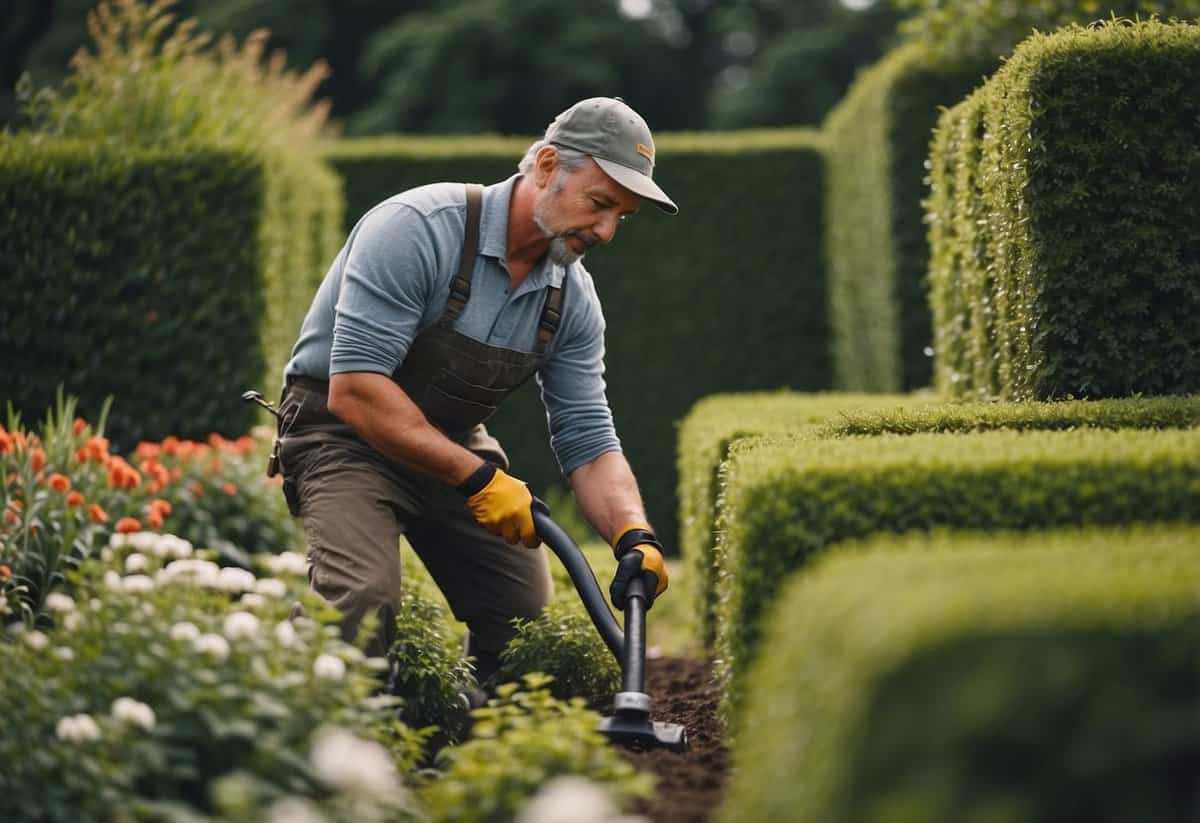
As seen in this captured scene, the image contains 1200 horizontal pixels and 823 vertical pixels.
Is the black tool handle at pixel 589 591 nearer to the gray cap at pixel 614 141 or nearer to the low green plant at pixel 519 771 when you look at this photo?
the low green plant at pixel 519 771

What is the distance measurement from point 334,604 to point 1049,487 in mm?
1877

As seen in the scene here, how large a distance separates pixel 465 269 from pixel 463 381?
0.35 meters

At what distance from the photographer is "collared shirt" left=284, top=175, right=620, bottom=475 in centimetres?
389

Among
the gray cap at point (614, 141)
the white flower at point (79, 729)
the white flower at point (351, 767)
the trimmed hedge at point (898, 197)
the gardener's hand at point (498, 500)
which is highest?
the trimmed hedge at point (898, 197)

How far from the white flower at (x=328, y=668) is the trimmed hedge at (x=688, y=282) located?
7.13 metres

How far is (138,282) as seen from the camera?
7.21 metres

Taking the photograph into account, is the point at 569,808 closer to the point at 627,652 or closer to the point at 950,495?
the point at 950,495

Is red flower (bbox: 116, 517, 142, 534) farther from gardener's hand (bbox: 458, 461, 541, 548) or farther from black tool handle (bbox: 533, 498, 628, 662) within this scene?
black tool handle (bbox: 533, 498, 628, 662)

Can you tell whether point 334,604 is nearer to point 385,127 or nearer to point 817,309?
point 817,309

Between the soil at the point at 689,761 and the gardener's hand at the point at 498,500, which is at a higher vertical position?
the gardener's hand at the point at 498,500

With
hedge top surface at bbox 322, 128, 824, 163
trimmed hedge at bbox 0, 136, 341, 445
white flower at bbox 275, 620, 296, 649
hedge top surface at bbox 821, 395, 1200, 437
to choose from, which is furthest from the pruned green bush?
white flower at bbox 275, 620, 296, 649

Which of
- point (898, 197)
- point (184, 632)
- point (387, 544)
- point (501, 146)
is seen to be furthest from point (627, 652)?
point (501, 146)

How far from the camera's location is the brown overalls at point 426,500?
3787mm

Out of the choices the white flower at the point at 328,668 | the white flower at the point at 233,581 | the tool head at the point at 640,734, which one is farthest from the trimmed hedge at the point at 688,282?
the white flower at the point at 328,668
